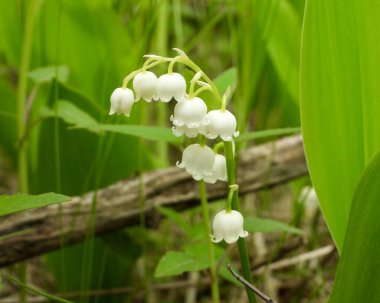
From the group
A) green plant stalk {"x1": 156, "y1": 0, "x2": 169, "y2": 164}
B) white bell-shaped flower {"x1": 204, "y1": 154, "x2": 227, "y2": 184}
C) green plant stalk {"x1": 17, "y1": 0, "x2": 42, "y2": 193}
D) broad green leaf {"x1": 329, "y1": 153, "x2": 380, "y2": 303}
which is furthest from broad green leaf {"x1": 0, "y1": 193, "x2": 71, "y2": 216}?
green plant stalk {"x1": 156, "y1": 0, "x2": 169, "y2": 164}

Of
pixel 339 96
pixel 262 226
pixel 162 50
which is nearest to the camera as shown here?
A: pixel 339 96

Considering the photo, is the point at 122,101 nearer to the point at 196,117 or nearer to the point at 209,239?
the point at 196,117

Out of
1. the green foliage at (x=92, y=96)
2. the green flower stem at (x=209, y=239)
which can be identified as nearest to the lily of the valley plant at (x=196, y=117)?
→ the green flower stem at (x=209, y=239)

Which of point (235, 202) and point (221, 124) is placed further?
point (235, 202)

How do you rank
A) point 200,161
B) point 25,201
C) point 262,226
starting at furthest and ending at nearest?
point 262,226 → point 200,161 → point 25,201

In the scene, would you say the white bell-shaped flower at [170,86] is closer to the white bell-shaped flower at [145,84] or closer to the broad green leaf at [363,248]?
the white bell-shaped flower at [145,84]

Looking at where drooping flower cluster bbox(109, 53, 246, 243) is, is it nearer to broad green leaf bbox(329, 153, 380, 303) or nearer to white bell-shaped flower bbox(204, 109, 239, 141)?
white bell-shaped flower bbox(204, 109, 239, 141)

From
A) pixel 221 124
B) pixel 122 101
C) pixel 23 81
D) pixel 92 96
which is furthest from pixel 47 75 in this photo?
pixel 221 124

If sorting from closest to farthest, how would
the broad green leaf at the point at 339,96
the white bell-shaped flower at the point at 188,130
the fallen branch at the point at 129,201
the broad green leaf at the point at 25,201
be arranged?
the broad green leaf at the point at 25,201, the white bell-shaped flower at the point at 188,130, the broad green leaf at the point at 339,96, the fallen branch at the point at 129,201
